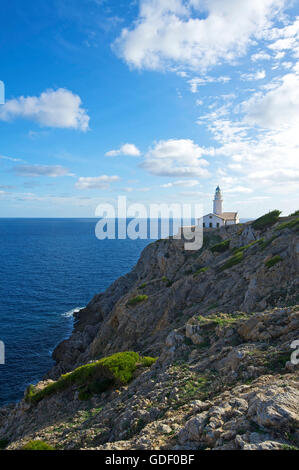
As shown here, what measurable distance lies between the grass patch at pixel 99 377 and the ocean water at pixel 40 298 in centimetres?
1906

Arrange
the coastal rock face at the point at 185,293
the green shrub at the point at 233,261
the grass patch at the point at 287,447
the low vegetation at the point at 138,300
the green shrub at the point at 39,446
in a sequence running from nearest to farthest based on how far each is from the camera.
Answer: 1. the grass patch at the point at 287,447
2. the green shrub at the point at 39,446
3. the coastal rock face at the point at 185,293
4. the green shrub at the point at 233,261
5. the low vegetation at the point at 138,300

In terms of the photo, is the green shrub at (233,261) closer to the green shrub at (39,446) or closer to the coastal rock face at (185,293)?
the coastal rock face at (185,293)

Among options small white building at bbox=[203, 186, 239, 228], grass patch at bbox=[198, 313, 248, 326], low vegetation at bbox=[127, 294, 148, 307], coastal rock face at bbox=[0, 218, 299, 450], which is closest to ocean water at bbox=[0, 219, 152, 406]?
coastal rock face at bbox=[0, 218, 299, 450]

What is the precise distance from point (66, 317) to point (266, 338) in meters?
49.8

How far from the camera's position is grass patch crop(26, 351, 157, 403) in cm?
1669

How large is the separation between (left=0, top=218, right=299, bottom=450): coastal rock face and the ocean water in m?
15.1

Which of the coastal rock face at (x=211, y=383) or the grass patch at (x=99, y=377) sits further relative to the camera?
the grass patch at (x=99, y=377)

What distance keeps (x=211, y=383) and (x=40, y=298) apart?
59637 mm

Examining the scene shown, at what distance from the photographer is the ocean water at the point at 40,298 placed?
39.2 m

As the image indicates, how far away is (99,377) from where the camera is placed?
1739 cm

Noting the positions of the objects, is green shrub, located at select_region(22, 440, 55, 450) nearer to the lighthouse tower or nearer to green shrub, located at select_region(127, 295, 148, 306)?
green shrub, located at select_region(127, 295, 148, 306)

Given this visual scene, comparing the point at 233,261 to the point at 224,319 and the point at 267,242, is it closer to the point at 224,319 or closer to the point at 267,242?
the point at 267,242

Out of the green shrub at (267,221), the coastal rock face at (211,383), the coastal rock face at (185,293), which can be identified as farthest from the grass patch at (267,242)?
the green shrub at (267,221)
